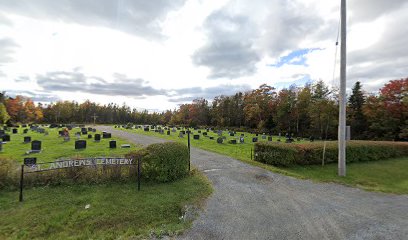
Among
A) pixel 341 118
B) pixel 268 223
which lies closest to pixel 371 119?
pixel 341 118

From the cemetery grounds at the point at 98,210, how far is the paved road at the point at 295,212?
0.78 metres

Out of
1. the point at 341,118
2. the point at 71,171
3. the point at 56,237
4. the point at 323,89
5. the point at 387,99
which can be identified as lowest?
the point at 56,237

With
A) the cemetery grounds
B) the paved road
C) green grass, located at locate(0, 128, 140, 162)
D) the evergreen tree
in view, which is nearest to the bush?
the cemetery grounds

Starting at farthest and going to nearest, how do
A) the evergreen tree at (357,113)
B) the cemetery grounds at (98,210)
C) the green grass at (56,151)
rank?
1. the evergreen tree at (357,113)
2. the green grass at (56,151)
3. the cemetery grounds at (98,210)

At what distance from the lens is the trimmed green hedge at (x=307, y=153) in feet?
39.5

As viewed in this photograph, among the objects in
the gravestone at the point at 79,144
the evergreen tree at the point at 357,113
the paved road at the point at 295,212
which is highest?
the evergreen tree at the point at 357,113

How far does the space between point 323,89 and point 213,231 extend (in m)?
50.7

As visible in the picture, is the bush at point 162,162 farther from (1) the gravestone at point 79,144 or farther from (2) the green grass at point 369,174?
(1) the gravestone at point 79,144

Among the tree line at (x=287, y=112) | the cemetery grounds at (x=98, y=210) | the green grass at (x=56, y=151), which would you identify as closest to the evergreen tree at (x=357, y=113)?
the tree line at (x=287, y=112)

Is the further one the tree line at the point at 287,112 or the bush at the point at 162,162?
the tree line at the point at 287,112

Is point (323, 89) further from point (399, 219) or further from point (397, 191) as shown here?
point (399, 219)

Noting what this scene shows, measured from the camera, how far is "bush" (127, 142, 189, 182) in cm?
788

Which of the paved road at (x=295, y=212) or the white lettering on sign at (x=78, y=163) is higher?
the white lettering on sign at (x=78, y=163)

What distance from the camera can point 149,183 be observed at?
7848 mm
